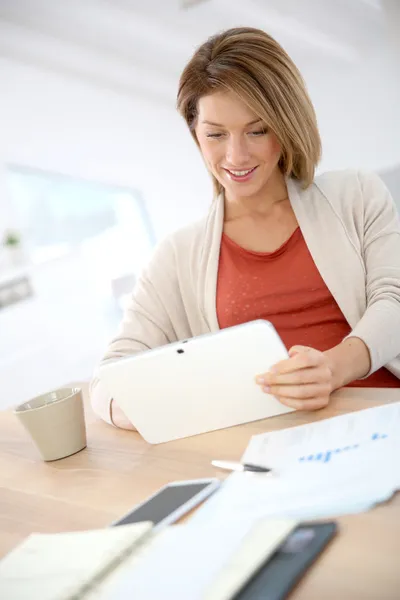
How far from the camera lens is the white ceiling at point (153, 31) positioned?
4.64 meters

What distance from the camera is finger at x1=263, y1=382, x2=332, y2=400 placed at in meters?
0.88

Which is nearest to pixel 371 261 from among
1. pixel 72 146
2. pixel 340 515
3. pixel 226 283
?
pixel 226 283

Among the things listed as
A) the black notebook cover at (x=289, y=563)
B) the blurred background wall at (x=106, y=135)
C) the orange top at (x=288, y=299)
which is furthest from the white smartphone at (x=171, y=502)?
the blurred background wall at (x=106, y=135)

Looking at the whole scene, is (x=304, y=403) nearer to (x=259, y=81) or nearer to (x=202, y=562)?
(x=202, y=562)

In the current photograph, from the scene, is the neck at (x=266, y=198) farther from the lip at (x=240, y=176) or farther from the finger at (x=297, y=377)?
the finger at (x=297, y=377)

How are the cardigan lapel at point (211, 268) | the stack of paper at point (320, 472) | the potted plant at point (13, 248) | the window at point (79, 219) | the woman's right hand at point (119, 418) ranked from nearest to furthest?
1. the stack of paper at point (320, 472)
2. the woman's right hand at point (119, 418)
3. the cardigan lapel at point (211, 268)
4. the potted plant at point (13, 248)
5. the window at point (79, 219)

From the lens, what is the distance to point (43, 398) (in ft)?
3.39

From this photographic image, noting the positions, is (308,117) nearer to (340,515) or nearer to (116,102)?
(340,515)

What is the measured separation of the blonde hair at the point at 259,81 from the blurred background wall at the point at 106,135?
134 inches

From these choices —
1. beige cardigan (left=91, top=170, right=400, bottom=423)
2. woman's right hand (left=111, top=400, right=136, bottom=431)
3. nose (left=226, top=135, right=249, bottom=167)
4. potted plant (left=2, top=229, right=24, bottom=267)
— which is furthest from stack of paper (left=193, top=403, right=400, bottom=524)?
potted plant (left=2, top=229, right=24, bottom=267)

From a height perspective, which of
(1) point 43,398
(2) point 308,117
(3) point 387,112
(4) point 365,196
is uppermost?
(3) point 387,112

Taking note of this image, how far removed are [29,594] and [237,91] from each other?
1.01 metres

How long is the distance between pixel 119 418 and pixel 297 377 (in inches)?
12.7

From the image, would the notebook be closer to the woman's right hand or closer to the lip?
the woman's right hand
